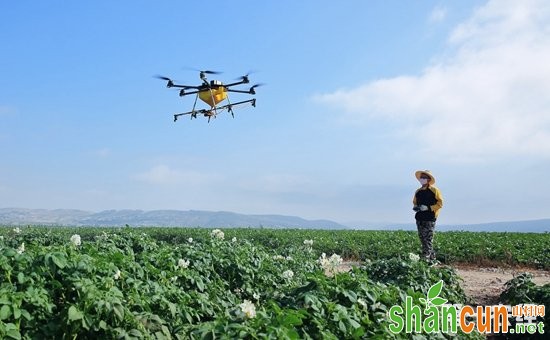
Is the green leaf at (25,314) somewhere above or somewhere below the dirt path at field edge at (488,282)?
above

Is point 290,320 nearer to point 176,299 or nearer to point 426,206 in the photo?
point 176,299

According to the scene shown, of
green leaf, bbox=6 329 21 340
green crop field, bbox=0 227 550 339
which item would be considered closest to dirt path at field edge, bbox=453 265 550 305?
green crop field, bbox=0 227 550 339

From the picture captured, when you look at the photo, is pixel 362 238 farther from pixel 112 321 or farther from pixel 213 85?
pixel 112 321

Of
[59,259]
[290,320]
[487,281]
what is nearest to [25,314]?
[59,259]

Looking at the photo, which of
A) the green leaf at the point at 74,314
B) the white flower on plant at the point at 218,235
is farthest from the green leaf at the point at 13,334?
the white flower on plant at the point at 218,235

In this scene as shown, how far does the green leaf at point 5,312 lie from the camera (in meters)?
3.60

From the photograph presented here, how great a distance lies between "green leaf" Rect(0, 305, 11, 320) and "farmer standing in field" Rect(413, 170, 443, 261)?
8.42m

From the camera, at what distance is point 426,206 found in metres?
10.5

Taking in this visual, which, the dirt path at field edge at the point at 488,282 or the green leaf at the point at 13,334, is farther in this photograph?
the dirt path at field edge at the point at 488,282

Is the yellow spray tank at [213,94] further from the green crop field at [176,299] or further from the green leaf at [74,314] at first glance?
the green leaf at [74,314]

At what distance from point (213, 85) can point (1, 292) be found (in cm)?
2005

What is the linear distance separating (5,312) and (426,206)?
28.1 feet

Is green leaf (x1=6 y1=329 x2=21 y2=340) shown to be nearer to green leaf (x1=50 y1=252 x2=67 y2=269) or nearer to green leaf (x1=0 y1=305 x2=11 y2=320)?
green leaf (x1=0 y1=305 x2=11 y2=320)

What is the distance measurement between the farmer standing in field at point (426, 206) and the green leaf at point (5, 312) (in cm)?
842
